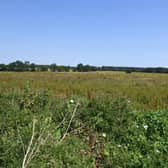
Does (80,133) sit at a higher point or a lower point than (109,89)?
higher

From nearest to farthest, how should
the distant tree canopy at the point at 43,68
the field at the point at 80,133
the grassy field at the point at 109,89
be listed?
1. the field at the point at 80,133
2. the grassy field at the point at 109,89
3. the distant tree canopy at the point at 43,68

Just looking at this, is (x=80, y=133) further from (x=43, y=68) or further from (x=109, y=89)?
(x=43, y=68)

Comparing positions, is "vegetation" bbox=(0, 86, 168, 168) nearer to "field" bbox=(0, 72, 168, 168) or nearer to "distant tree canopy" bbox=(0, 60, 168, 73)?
"field" bbox=(0, 72, 168, 168)

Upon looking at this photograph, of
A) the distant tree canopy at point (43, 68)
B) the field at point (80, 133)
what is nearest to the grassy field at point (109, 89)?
the field at point (80, 133)

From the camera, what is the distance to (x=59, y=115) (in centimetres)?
786

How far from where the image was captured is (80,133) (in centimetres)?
732

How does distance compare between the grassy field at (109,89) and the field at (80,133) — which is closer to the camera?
the field at (80,133)

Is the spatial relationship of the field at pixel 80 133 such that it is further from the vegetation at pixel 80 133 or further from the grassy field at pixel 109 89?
the grassy field at pixel 109 89

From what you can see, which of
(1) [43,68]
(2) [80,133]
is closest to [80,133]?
(2) [80,133]

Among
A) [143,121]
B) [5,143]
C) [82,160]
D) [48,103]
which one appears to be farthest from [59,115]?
[5,143]

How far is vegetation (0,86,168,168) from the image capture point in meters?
4.99

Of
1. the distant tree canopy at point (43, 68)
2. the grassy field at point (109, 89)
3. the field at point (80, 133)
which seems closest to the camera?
the field at point (80, 133)

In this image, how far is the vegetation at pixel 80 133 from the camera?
499 cm

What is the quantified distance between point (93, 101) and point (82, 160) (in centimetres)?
292
